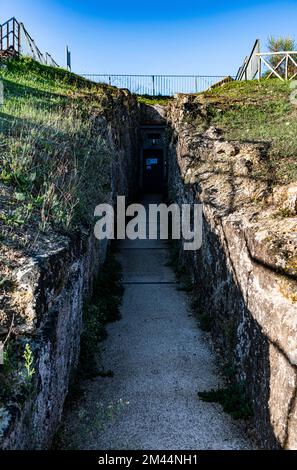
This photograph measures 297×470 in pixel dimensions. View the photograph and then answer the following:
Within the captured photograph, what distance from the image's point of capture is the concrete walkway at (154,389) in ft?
15.2

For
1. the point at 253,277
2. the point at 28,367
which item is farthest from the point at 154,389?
the point at 28,367

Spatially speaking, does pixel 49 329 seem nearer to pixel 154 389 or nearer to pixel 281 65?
pixel 154 389

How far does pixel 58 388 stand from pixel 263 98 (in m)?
13.7

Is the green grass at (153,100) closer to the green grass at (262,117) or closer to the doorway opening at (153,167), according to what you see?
the doorway opening at (153,167)

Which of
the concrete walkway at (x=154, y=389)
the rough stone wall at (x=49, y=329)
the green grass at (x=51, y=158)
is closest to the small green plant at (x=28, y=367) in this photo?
the rough stone wall at (x=49, y=329)

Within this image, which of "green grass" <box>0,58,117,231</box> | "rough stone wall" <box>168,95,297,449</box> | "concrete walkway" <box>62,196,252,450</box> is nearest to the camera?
"rough stone wall" <box>168,95,297,449</box>

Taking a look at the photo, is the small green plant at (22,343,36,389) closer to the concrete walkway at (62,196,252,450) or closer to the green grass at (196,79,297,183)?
the concrete walkway at (62,196,252,450)

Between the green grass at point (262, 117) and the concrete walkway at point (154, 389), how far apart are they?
3049mm

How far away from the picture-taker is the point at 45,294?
432 centimetres

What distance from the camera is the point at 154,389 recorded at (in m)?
5.64

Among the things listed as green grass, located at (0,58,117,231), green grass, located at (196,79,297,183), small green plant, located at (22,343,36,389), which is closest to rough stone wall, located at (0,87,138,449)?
small green plant, located at (22,343,36,389)

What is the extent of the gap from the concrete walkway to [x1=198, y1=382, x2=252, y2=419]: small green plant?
9cm

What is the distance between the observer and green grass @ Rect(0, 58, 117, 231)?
582 centimetres

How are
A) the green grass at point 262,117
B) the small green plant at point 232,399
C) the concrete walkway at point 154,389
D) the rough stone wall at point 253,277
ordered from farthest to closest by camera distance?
the green grass at point 262,117, the small green plant at point 232,399, the concrete walkway at point 154,389, the rough stone wall at point 253,277
